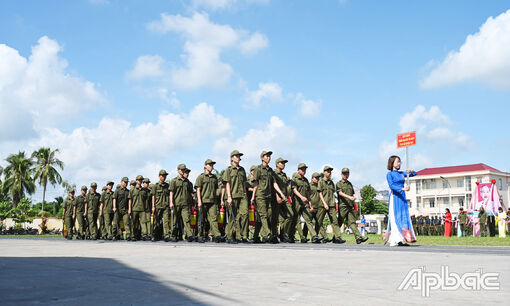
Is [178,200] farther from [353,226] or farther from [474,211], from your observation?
[474,211]

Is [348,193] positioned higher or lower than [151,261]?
higher

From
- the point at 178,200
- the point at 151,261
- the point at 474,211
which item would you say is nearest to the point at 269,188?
the point at 178,200

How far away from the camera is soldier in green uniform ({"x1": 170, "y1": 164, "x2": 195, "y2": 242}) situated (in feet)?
52.9

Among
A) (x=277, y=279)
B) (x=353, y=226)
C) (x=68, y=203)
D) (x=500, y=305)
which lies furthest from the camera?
(x=68, y=203)

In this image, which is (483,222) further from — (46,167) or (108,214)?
(46,167)

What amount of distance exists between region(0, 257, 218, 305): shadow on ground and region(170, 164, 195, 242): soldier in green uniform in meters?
9.09

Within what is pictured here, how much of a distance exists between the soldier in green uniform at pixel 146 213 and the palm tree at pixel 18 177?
54265 mm

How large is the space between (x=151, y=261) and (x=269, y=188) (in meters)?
6.24

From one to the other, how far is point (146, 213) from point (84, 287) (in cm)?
1382

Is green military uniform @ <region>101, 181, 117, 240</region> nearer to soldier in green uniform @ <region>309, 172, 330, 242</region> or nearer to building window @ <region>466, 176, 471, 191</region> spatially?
soldier in green uniform @ <region>309, 172, 330, 242</region>

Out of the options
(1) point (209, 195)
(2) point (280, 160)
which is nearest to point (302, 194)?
(2) point (280, 160)

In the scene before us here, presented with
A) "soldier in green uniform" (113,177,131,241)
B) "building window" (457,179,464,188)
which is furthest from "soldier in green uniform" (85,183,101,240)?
"building window" (457,179,464,188)

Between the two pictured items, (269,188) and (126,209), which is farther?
(126,209)

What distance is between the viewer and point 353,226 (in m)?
13.5
